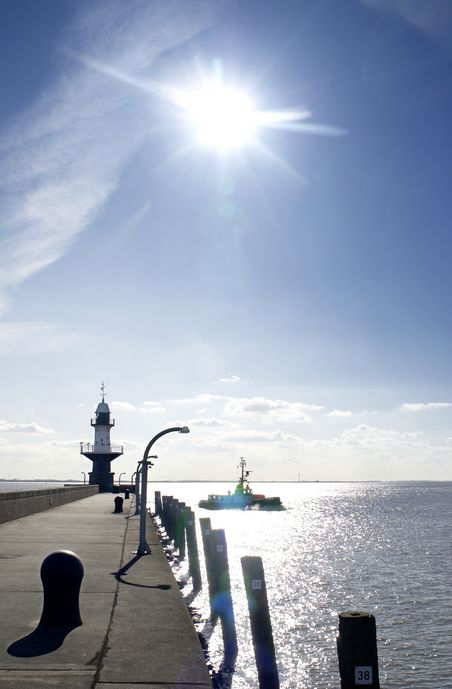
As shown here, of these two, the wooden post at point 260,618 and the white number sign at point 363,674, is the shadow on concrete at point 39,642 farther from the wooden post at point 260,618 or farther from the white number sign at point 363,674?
the white number sign at point 363,674

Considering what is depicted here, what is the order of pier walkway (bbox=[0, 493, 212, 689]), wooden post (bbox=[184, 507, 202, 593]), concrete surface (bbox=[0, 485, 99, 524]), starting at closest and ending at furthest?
pier walkway (bbox=[0, 493, 212, 689]) < wooden post (bbox=[184, 507, 202, 593]) < concrete surface (bbox=[0, 485, 99, 524])

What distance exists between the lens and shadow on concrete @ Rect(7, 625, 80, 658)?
6.77m

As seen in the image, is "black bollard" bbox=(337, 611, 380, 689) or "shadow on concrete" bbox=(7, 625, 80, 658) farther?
"shadow on concrete" bbox=(7, 625, 80, 658)

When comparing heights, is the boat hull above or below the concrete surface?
below

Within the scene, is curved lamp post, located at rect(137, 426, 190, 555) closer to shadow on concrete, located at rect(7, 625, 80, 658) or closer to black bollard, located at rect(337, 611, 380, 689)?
shadow on concrete, located at rect(7, 625, 80, 658)

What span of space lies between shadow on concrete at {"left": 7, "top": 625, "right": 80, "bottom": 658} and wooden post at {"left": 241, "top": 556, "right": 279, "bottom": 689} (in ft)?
7.54

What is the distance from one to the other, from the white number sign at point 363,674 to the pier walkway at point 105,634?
1.66 m

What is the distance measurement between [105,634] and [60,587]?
2.59 feet

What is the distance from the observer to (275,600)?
2144cm

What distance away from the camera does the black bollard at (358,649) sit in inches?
213

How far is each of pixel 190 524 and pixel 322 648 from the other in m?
6.00

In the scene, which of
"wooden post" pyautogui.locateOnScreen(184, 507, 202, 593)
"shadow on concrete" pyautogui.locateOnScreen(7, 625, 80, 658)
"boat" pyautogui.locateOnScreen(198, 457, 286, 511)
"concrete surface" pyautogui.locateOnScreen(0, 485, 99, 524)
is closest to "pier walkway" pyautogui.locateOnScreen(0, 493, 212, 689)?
"shadow on concrete" pyautogui.locateOnScreen(7, 625, 80, 658)

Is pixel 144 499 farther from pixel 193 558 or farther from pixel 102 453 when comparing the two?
pixel 102 453

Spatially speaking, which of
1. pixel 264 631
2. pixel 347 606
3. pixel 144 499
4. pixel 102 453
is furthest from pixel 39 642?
pixel 102 453
